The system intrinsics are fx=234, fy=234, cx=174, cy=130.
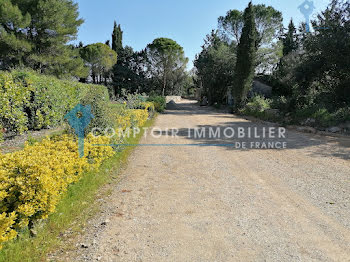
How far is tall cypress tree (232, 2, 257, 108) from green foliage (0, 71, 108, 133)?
14.5m

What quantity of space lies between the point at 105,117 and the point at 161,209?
364 centimetres

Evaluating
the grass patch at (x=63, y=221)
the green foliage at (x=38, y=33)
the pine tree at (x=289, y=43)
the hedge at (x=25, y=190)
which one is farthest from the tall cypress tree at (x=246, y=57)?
the hedge at (x=25, y=190)

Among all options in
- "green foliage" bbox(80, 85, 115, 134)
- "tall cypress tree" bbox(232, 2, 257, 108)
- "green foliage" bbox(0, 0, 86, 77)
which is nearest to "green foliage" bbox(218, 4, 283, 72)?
"tall cypress tree" bbox(232, 2, 257, 108)

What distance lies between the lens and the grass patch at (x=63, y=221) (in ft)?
7.85

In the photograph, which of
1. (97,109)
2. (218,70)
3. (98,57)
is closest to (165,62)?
(98,57)

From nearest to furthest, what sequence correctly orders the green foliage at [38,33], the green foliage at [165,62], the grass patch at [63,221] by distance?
the grass patch at [63,221], the green foliage at [38,33], the green foliage at [165,62]

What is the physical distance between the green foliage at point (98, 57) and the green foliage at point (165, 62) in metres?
6.37

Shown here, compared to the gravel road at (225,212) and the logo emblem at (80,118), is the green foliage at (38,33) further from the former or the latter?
the gravel road at (225,212)

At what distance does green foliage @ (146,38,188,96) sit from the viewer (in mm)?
36656

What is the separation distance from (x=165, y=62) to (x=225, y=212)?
36687 mm

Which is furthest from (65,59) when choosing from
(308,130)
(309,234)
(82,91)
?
(309,234)

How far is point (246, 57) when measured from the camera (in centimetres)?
1975

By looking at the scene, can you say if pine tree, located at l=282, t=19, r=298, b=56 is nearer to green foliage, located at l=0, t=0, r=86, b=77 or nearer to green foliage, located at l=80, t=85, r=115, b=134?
green foliage, located at l=0, t=0, r=86, b=77

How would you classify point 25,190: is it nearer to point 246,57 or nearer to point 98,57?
point 246,57
